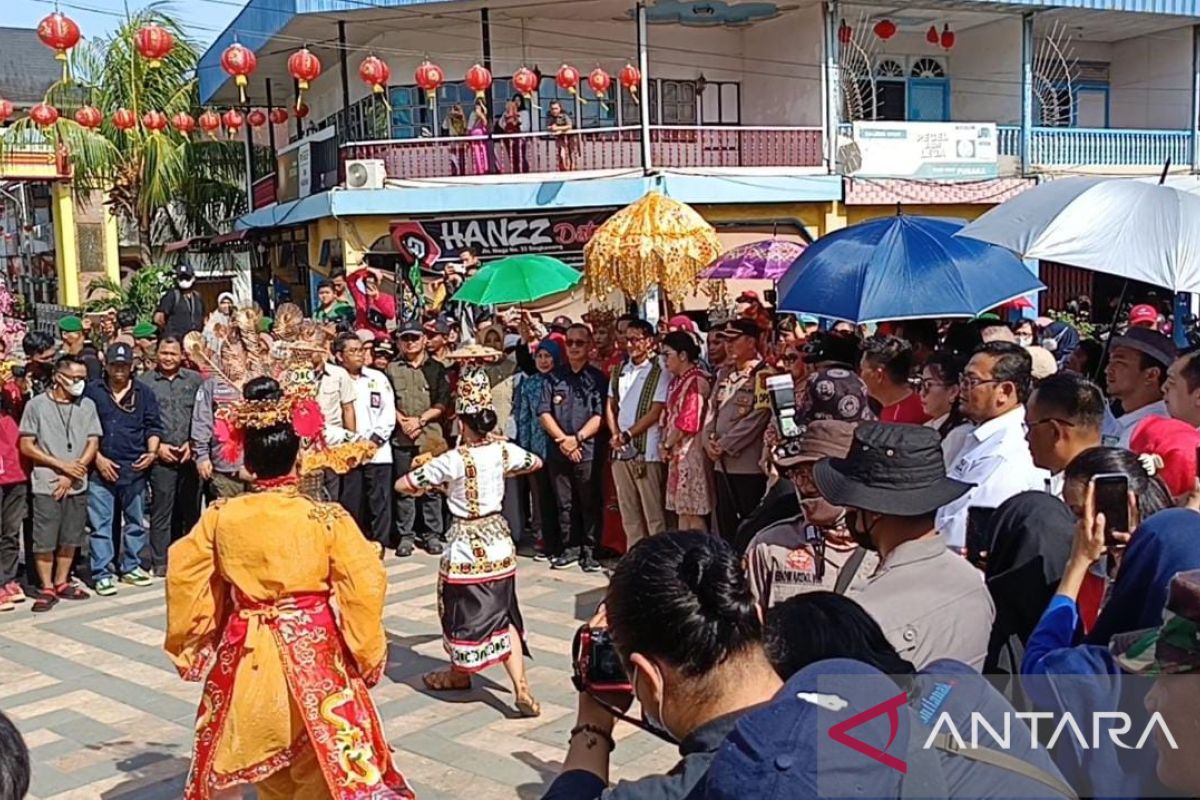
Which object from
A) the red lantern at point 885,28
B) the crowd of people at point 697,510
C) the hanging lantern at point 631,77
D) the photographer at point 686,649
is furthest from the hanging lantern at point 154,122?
the photographer at point 686,649

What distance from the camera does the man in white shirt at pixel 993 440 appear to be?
12.0 ft

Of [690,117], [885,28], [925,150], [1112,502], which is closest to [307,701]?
[1112,502]

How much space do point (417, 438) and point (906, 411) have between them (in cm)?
428

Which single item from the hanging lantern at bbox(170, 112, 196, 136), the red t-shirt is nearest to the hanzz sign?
the hanging lantern at bbox(170, 112, 196, 136)

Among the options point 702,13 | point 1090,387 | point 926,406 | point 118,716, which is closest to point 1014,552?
point 1090,387

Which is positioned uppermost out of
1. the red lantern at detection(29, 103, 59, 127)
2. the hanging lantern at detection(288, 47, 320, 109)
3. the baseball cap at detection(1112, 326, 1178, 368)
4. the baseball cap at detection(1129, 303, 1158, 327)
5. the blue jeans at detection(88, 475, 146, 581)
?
the hanging lantern at detection(288, 47, 320, 109)

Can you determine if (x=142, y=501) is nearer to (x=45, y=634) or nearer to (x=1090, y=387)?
(x=45, y=634)

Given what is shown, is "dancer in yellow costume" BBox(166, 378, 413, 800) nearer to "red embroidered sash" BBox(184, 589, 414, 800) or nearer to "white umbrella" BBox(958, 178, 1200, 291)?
"red embroidered sash" BBox(184, 589, 414, 800)

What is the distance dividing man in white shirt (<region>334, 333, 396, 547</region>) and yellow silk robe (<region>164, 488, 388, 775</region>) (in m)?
4.29

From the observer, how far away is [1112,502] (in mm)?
2455

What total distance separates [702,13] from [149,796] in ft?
50.8

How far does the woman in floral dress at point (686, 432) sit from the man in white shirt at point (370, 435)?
7.28 feet

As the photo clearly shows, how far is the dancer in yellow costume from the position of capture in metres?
3.36

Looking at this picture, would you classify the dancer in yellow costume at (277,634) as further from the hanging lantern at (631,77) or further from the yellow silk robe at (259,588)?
the hanging lantern at (631,77)
